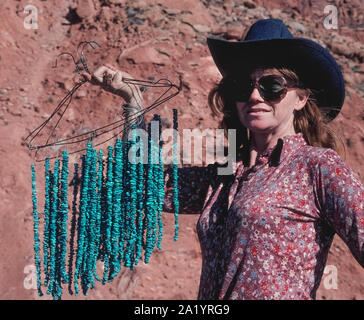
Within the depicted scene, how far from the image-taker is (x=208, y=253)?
7.14 feet

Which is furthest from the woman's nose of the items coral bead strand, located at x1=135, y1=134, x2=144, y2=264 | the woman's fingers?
the woman's fingers

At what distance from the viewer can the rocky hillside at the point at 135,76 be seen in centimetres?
635

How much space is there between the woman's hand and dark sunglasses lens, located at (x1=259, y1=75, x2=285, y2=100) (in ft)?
2.62

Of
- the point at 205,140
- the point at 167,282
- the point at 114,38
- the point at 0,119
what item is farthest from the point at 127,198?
the point at 114,38

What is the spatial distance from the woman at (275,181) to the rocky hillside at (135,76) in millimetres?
3985

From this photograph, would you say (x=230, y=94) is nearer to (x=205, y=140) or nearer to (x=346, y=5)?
(x=205, y=140)

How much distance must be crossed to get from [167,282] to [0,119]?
537 centimetres

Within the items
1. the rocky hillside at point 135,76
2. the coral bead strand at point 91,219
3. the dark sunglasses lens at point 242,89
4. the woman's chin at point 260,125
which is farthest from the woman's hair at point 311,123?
the rocky hillside at point 135,76

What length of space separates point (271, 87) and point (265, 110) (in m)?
0.12

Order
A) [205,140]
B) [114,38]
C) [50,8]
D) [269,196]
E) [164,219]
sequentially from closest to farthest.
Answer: [269,196]
[164,219]
[205,140]
[114,38]
[50,8]

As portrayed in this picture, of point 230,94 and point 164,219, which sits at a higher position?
point 230,94

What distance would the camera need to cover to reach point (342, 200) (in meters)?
1.75

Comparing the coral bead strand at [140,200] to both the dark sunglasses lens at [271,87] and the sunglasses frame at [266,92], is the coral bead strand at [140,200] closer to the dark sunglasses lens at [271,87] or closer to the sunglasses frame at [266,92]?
the sunglasses frame at [266,92]

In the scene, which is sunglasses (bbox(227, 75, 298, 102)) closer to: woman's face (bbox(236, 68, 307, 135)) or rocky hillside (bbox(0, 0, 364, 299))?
woman's face (bbox(236, 68, 307, 135))
